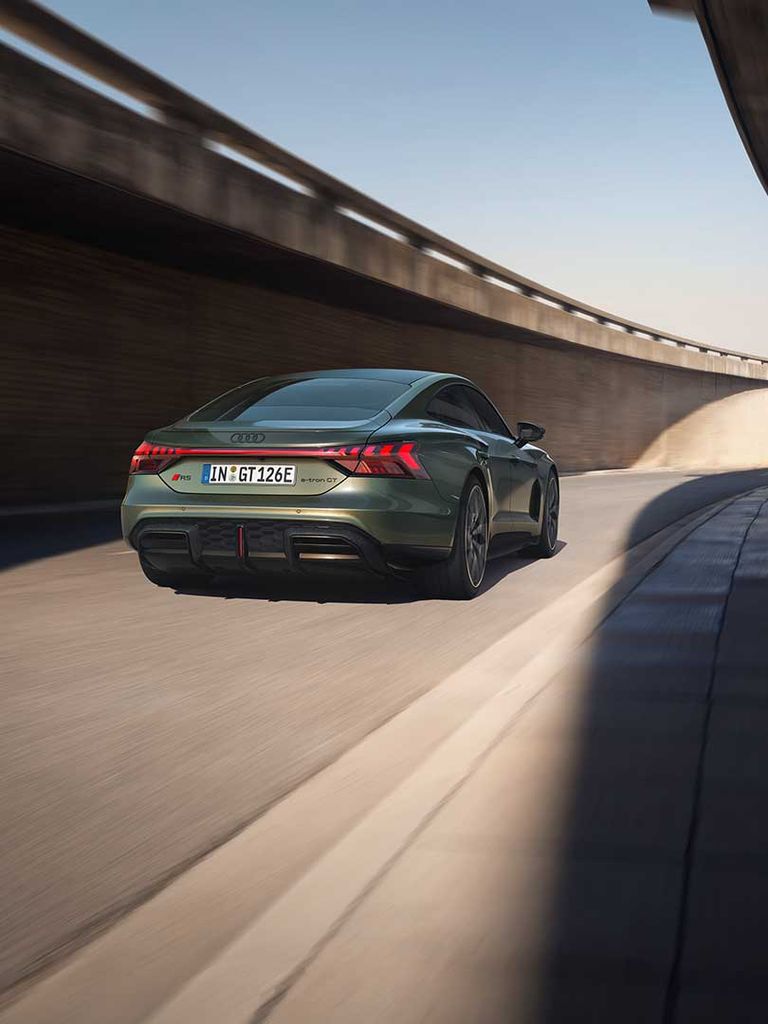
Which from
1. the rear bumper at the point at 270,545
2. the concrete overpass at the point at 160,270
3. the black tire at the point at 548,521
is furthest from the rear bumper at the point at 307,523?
the concrete overpass at the point at 160,270

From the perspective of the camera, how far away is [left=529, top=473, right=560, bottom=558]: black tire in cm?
971

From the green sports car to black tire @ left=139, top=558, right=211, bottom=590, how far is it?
2cm

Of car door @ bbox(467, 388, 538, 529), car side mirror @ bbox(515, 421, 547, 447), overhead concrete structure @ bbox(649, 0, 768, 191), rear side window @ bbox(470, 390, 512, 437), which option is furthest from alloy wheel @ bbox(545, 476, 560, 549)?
overhead concrete structure @ bbox(649, 0, 768, 191)

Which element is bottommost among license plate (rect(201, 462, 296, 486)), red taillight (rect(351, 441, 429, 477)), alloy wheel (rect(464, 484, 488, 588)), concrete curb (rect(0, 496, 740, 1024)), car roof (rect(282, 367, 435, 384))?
concrete curb (rect(0, 496, 740, 1024))

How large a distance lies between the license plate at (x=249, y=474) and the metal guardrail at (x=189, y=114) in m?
7.69

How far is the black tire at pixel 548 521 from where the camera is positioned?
9711 mm

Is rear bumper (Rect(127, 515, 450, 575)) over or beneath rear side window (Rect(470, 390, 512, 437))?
beneath

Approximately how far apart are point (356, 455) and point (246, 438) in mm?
647

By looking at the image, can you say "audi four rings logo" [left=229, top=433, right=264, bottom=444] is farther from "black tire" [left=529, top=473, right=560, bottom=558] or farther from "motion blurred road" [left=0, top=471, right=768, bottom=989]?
"black tire" [left=529, top=473, right=560, bottom=558]

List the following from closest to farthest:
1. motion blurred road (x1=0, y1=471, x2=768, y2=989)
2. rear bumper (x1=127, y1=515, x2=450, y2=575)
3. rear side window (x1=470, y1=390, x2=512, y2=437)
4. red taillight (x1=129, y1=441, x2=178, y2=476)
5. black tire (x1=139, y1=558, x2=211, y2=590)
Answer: motion blurred road (x1=0, y1=471, x2=768, y2=989) → rear bumper (x1=127, y1=515, x2=450, y2=575) → red taillight (x1=129, y1=441, x2=178, y2=476) → black tire (x1=139, y1=558, x2=211, y2=590) → rear side window (x1=470, y1=390, x2=512, y2=437)

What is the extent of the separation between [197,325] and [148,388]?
175cm

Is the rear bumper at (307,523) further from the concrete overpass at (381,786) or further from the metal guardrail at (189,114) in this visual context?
the metal guardrail at (189,114)

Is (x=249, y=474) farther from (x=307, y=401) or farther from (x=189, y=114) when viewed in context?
(x=189, y=114)

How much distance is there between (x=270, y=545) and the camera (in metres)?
6.46
